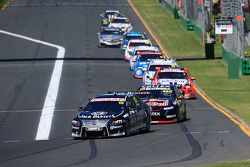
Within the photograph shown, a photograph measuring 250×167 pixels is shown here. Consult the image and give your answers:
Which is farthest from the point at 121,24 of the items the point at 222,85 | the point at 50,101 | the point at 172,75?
the point at 50,101

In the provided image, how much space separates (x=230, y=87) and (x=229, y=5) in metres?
13.9

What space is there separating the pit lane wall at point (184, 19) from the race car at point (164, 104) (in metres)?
41.7

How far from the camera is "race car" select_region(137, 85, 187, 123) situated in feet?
110

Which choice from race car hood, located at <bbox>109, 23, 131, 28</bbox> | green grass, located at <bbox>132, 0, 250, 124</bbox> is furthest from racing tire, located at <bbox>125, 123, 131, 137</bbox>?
race car hood, located at <bbox>109, 23, 131, 28</bbox>

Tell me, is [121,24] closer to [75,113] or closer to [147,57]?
[147,57]

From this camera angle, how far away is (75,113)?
38562mm

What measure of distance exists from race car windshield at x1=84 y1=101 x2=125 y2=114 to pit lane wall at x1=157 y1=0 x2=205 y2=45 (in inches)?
1842

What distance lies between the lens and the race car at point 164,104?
33531 mm

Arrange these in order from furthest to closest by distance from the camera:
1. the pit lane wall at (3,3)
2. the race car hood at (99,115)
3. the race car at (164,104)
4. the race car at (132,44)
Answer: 1. the pit lane wall at (3,3)
2. the race car at (132,44)
3. the race car at (164,104)
4. the race car hood at (99,115)

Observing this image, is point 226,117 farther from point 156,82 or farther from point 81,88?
point 81,88

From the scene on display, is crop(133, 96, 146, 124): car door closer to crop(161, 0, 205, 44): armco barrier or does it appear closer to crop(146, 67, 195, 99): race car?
crop(146, 67, 195, 99): race car

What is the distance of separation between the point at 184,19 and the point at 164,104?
54788mm

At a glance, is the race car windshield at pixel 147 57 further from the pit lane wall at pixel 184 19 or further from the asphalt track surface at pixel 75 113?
the pit lane wall at pixel 184 19

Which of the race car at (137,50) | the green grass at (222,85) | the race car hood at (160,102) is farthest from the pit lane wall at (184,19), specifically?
the race car hood at (160,102)
